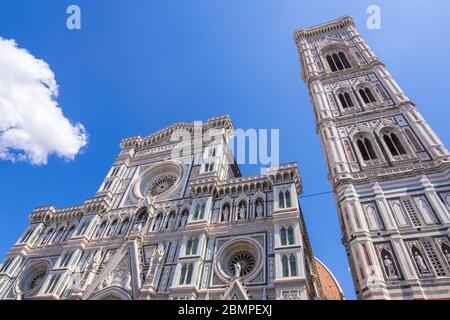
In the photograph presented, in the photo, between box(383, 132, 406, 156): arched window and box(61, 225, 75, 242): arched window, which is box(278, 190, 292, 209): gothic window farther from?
box(61, 225, 75, 242): arched window

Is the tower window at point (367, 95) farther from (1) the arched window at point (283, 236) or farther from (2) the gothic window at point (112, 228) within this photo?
(2) the gothic window at point (112, 228)

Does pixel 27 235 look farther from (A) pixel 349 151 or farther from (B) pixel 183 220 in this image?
(A) pixel 349 151

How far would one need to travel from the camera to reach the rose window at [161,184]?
24906 mm

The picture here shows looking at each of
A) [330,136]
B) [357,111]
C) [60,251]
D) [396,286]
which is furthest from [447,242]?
[60,251]

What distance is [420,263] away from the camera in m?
13.4

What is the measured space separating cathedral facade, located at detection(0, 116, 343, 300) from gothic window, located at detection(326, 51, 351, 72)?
12.6 metres

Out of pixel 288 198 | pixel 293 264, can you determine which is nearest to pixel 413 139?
pixel 288 198

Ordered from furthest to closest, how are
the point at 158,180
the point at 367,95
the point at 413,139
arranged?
the point at 158,180 < the point at 367,95 < the point at 413,139

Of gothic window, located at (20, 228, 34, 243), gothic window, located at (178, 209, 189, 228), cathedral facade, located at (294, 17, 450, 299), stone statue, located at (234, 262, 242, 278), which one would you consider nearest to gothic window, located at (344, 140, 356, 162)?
cathedral facade, located at (294, 17, 450, 299)

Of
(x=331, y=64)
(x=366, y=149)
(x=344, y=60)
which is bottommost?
(x=366, y=149)

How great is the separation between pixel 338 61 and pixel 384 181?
56.9 feet

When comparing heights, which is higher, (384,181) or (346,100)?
(346,100)

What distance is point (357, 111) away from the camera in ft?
74.9

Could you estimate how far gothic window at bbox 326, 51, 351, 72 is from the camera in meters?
29.1
